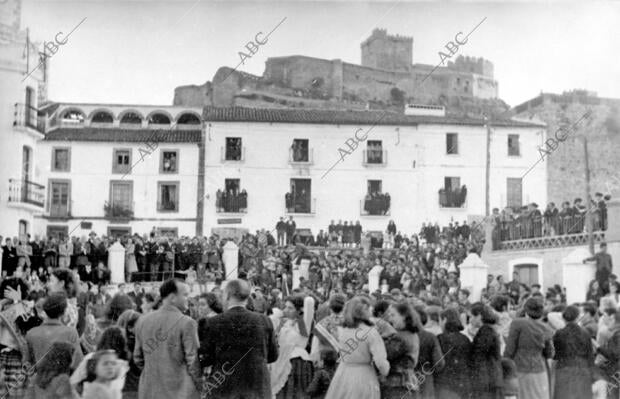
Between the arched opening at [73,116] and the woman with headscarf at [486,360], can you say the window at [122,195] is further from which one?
the woman with headscarf at [486,360]

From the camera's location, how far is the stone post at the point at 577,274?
17.9 metres

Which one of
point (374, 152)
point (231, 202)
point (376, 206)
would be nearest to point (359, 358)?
point (231, 202)

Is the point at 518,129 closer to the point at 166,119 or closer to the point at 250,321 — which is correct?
the point at 166,119

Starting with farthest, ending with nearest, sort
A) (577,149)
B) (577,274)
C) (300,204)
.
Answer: (577,149) < (300,204) < (577,274)

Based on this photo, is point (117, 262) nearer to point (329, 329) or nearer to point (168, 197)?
point (168, 197)

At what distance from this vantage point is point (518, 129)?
37719 mm

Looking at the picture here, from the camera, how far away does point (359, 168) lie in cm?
3656

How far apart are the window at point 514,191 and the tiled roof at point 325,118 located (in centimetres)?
261

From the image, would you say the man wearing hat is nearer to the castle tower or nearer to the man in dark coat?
the man in dark coat

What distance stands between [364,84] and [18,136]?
34.7 metres

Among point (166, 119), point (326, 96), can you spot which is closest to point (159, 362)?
point (166, 119)

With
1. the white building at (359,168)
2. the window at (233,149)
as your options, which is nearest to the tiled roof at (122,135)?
the white building at (359,168)

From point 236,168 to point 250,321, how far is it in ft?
96.8

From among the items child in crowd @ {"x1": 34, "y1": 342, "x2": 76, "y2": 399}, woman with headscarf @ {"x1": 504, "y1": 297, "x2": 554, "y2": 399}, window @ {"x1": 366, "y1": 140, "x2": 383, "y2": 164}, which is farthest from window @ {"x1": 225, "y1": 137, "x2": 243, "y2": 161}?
child in crowd @ {"x1": 34, "y1": 342, "x2": 76, "y2": 399}
